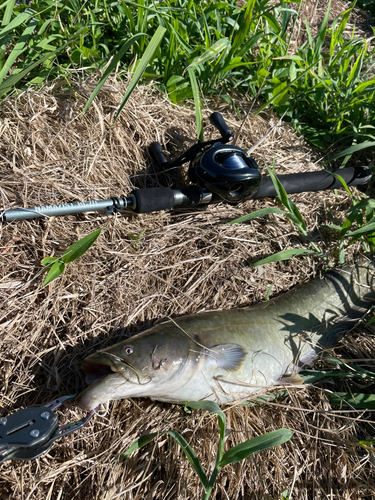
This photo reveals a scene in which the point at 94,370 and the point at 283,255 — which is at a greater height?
the point at 94,370

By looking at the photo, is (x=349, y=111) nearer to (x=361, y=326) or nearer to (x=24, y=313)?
(x=361, y=326)

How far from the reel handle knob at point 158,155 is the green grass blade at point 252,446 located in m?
1.80

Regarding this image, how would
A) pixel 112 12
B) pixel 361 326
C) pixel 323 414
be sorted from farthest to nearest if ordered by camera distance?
1. pixel 112 12
2. pixel 361 326
3. pixel 323 414

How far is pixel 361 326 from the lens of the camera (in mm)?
2744

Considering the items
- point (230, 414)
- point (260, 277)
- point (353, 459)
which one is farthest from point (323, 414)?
point (260, 277)

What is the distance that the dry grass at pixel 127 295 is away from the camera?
2.03 meters

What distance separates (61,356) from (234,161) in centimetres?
153

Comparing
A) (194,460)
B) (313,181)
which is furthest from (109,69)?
(194,460)

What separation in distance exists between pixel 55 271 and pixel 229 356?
3.48 ft

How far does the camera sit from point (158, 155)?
111 inches

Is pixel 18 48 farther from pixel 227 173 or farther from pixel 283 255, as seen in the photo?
pixel 283 255

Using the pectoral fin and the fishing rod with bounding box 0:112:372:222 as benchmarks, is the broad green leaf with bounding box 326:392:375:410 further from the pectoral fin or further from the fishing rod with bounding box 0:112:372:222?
the fishing rod with bounding box 0:112:372:222

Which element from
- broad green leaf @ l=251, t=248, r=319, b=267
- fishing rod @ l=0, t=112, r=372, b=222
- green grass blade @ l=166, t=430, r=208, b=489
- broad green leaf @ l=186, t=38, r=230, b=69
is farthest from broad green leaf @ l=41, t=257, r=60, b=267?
broad green leaf @ l=186, t=38, r=230, b=69

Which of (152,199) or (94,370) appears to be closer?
(94,370)
